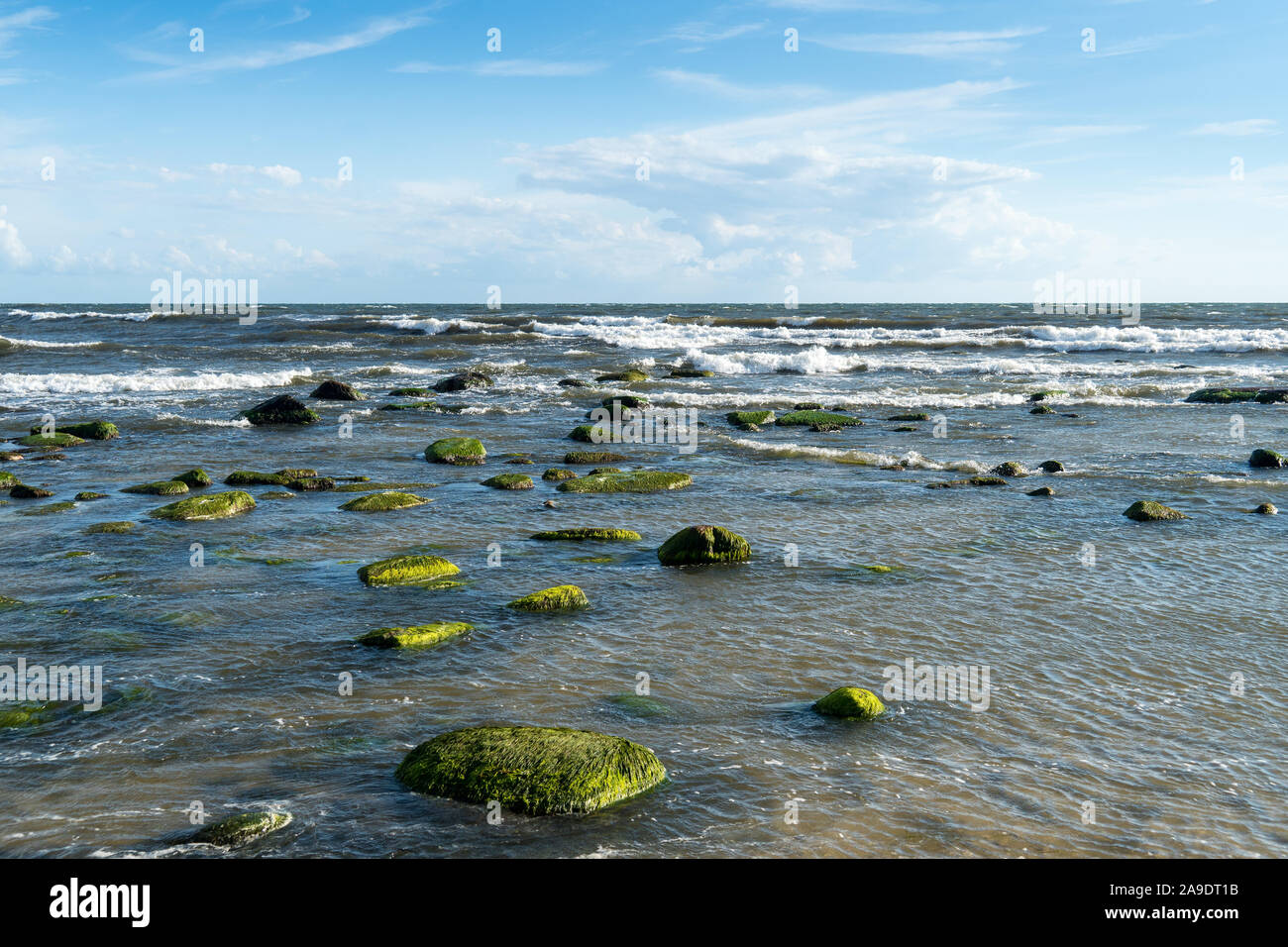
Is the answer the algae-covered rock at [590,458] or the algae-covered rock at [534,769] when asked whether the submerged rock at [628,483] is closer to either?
the algae-covered rock at [590,458]

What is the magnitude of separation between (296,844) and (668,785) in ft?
7.30

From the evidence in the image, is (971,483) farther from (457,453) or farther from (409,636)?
(409,636)

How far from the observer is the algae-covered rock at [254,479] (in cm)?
1611

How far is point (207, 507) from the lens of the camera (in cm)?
1387

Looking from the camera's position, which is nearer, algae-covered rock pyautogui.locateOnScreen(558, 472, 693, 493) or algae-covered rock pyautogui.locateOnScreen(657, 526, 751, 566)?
algae-covered rock pyautogui.locateOnScreen(657, 526, 751, 566)

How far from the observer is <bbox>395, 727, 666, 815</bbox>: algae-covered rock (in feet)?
19.2

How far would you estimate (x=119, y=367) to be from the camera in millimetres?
37469

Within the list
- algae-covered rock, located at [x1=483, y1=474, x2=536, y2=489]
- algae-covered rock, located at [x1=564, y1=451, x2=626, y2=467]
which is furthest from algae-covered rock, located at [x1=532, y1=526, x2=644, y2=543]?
algae-covered rock, located at [x1=564, y1=451, x2=626, y2=467]

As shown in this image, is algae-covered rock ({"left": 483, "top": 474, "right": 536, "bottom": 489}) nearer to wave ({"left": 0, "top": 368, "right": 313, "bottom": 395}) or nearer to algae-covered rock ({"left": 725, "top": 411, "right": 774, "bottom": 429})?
algae-covered rock ({"left": 725, "top": 411, "right": 774, "bottom": 429})

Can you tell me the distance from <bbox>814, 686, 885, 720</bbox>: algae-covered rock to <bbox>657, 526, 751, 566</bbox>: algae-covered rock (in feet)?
13.7

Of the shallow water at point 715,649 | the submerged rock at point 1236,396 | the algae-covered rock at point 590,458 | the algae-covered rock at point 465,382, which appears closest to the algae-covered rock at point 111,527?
the shallow water at point 715,649
